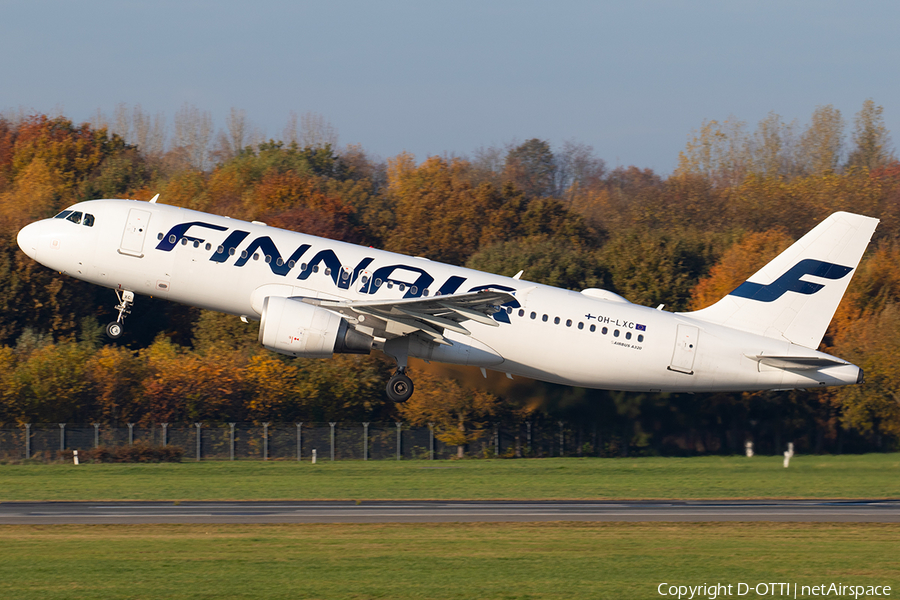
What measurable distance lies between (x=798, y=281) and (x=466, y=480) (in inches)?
568

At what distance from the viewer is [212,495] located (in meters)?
34.2

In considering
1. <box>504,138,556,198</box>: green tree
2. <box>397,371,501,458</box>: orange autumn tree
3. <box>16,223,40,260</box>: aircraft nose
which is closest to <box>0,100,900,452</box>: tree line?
<box>397,371,501,458</box>: orange autumn tree

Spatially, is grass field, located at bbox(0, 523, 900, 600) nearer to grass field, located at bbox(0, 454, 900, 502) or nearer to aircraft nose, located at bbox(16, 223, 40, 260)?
grass field, located at bbox(0, 454, 900, 502)

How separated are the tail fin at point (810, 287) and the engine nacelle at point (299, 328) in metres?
13.9

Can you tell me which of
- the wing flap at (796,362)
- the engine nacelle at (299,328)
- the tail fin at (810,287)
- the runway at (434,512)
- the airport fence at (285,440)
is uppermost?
the tail fin at (810,287)

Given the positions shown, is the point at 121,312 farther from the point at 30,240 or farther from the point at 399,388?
the point at 399,388

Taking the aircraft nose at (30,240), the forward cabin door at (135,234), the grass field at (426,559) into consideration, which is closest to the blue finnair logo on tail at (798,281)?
the grass field at (426,559)

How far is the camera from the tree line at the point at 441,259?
52.6 meters

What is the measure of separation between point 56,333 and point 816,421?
45.2m

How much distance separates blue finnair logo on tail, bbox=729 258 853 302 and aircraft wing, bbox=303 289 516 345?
9819 mm

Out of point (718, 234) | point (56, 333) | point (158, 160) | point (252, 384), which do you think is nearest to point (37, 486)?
point (252, 384)

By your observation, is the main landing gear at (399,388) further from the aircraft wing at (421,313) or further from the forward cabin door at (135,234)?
the forward cabin door at (135,234)

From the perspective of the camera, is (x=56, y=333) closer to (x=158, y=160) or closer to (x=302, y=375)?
(x=302, y=375)

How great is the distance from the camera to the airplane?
32781 mm
